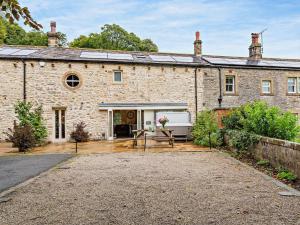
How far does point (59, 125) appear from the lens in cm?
1483

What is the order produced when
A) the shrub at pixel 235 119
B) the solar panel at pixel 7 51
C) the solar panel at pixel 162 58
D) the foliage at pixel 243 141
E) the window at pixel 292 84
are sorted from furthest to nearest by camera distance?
the window at pixel 292 84, the solar panel at pixel 162 58, the solar panel at pixel 7 51, the shrub at pixel 235 119, the foliage at pixel 243 141

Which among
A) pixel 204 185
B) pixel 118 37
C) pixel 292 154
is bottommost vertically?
pixel 204 185

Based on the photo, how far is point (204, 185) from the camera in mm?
5195

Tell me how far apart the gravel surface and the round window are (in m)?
9.02

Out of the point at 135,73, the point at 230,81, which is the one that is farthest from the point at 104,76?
the point at 230,81

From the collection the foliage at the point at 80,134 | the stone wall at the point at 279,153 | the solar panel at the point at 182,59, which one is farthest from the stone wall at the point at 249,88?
the stone wall at the point at 279,153

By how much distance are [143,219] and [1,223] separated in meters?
1.98

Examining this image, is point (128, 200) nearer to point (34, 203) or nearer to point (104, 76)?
point (34, 203)

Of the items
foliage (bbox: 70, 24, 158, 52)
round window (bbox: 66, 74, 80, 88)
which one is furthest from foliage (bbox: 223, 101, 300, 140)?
foliage (bbox: 70, 24, 158, 52)

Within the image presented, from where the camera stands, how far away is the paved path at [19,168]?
568 cm

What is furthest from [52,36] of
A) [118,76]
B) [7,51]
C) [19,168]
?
[19,168]

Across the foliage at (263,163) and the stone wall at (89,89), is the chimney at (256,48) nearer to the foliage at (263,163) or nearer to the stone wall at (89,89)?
the stone wall at (89,89)

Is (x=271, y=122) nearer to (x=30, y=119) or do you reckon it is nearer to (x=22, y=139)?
(x=22, y=139)

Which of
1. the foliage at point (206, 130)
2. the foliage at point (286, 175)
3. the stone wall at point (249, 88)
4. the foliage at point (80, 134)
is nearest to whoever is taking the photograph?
the foliage at point (286, 175)
